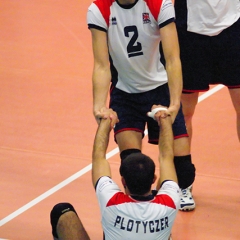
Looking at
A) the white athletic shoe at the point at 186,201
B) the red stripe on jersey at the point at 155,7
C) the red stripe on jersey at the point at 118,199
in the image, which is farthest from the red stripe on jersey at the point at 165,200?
the white athletic shoe at the point at 186,201

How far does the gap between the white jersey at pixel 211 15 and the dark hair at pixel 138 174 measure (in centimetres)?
168

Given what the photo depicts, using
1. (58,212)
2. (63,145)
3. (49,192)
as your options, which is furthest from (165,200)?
(63,145)

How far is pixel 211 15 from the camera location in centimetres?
481

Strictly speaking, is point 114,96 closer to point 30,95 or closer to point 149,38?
point 149,38

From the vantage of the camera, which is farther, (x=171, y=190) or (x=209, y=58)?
(x=209, y=58)

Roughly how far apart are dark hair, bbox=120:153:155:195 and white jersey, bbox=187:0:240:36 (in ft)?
5.50

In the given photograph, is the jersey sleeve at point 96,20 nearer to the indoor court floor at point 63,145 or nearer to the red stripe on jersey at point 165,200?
the red stripe on jersey at point 165,200

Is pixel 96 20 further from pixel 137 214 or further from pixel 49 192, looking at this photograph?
pixel 49 192

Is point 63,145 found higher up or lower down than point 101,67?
lower down

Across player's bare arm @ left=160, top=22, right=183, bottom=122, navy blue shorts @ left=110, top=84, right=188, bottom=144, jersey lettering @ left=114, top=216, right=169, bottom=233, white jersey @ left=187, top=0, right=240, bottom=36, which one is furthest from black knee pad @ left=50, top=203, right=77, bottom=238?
white jersey @ left=187, top=0, right=240, bottom=36

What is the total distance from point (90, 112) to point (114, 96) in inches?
93.0

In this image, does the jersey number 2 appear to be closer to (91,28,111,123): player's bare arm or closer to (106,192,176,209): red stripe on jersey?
(91,28,111,123): player's bare arm

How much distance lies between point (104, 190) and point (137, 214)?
0.75ft

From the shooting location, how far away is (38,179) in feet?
18.1
